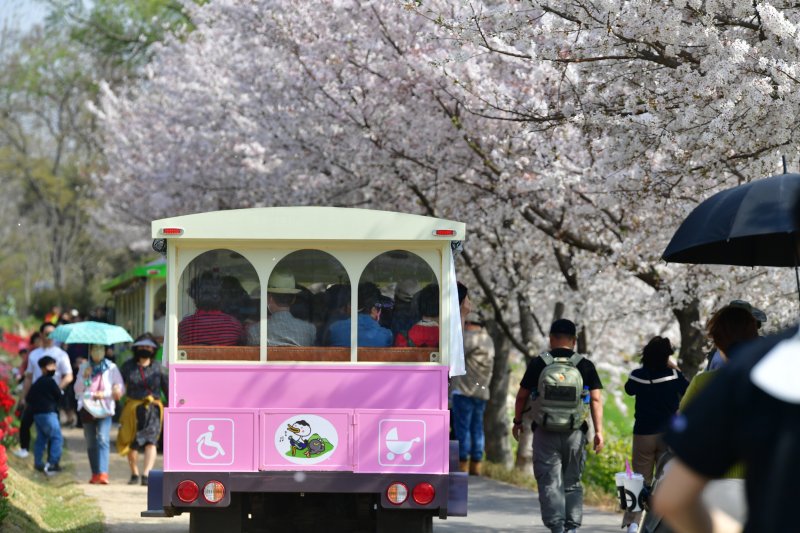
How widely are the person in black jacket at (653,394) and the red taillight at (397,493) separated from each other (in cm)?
197

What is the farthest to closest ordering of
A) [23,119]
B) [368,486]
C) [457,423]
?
[23,119] → [457,423] → [368,486]

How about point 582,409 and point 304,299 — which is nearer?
point 304,299

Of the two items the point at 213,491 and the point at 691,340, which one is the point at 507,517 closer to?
the point at 691,340

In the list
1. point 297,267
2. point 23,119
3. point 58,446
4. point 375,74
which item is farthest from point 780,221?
point 23,119

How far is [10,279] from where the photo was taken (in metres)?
57.0

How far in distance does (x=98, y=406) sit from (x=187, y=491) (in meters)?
5.97

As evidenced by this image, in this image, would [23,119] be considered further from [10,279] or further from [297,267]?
[297,267]

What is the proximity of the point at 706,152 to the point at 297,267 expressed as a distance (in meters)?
3.15

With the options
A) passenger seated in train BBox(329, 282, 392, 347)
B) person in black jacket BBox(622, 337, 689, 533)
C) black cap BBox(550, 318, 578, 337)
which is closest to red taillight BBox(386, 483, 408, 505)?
passenger seated in train BBox(329, 282, 392, 347)

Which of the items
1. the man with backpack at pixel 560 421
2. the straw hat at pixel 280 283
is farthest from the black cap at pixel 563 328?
the straw hat at pixel 280 283

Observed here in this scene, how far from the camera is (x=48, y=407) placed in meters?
15.4

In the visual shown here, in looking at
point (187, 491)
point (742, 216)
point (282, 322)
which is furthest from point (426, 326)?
point (742, 216)

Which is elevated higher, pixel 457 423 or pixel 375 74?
pixel 375 74

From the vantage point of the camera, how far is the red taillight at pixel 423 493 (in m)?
9.16
